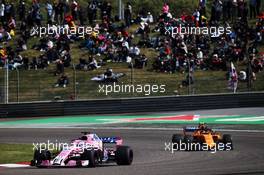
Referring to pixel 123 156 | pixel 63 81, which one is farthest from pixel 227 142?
pixel 63 81

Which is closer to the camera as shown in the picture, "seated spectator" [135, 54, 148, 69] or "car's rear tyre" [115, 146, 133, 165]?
"car's rear tyre" [115, 146, 133, 165]

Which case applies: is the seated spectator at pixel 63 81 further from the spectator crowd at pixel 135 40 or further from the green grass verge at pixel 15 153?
the green grass verge at pixel 15 153

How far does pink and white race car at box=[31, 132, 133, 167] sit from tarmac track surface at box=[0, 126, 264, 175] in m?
0.19

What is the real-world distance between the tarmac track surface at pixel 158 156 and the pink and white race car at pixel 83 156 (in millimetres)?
190

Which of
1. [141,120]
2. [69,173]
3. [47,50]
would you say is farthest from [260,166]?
[47,50]

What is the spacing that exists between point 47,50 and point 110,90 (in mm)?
4876

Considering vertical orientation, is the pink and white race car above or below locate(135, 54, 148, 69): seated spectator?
below

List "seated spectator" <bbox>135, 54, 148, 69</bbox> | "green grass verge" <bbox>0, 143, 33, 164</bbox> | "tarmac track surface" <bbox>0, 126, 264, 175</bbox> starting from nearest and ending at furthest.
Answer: "tarmac track surface" <bbox>0, 126, 264, 175</bbox>
"green grass verge" <bbox>0, 143, 33, 164</bbox>
"seated spectator" <bbox>135, 54, 148, 69</bbox>

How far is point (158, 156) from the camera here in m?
15.4

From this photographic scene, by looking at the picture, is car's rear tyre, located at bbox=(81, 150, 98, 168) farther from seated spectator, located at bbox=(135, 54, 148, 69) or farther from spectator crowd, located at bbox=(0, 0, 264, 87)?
seated spectator, located at bbox=(135, 54, 148, 69)

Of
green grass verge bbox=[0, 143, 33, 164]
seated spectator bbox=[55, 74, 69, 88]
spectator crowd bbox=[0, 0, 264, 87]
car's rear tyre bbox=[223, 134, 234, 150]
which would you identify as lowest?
green grass verge bbox=[0, 143, 33, 164]

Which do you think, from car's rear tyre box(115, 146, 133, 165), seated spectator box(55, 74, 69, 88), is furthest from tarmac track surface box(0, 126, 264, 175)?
seated spectator box(55, 74, 69, 88)

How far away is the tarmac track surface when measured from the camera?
1216cm

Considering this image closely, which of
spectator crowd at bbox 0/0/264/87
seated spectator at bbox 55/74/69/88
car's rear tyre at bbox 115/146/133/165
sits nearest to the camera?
car's rear tyre at bbox 115/146/133/165
